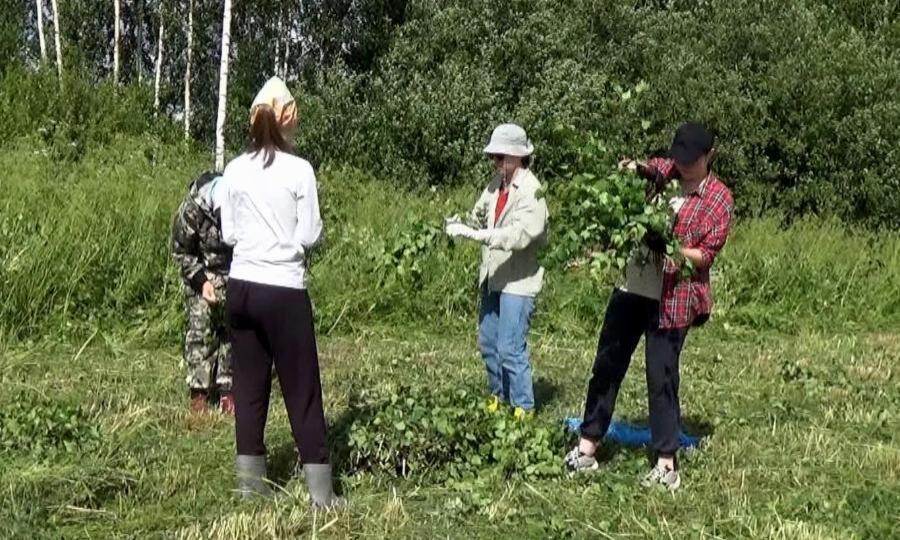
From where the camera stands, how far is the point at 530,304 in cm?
571

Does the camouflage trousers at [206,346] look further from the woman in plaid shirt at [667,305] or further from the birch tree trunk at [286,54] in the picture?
the birch tree trunk at [286,54]

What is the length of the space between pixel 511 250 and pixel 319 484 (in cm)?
188

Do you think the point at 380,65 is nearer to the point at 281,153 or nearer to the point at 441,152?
the point at 441,152

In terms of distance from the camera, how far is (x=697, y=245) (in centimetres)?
463

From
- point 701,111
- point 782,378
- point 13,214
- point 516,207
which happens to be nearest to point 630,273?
point 516,207

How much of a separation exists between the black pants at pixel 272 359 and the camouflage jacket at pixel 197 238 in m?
1.44

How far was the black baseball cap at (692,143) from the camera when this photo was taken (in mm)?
4602

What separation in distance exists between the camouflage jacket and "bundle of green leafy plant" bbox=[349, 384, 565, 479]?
1316mm

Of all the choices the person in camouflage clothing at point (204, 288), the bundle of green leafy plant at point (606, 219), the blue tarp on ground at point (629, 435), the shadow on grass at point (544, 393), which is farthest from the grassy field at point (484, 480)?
the bundle of green leafy plant at point (606, 219)

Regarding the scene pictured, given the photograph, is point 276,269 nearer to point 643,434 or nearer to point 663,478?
point 663,478

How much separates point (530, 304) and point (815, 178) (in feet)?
51.5

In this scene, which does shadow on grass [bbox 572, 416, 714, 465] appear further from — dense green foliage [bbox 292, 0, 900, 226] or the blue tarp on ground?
dense green foliage [bbox 292, 0, 900, 226]

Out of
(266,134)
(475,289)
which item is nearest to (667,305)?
(266,134)

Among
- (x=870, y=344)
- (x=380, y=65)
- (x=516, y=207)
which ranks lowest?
(x=870, y=344)
